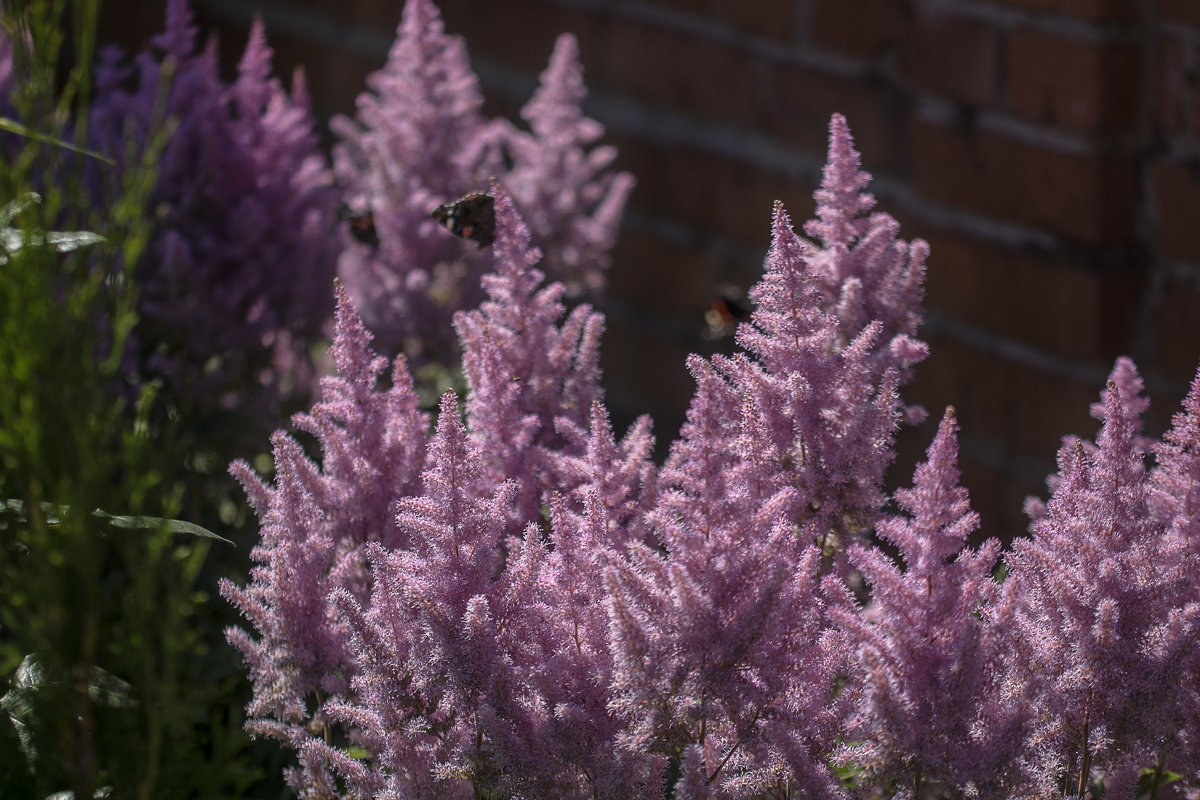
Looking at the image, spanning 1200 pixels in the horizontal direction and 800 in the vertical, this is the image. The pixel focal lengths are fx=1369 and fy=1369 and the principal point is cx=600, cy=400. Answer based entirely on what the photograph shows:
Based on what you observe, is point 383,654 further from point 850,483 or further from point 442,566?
point 850,483

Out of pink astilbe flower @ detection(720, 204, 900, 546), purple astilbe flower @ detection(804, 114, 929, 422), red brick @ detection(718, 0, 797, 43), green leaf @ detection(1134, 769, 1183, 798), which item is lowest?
green leaf @ detection(1134, 769, 1183, 798)

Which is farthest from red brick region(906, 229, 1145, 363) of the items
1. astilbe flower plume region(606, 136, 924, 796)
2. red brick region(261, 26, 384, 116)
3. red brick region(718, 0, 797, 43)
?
red brick region(261, 26, 384, 116)

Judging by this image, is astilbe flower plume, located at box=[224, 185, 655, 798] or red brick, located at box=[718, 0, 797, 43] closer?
astilbe flower plume, located at box=[224, 185, 655, 798]

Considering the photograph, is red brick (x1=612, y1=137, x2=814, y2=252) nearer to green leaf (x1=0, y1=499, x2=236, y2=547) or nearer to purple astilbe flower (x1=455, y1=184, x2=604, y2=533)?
purple astilbe flower (x1=455, y1=184, x2=604, y2=533)

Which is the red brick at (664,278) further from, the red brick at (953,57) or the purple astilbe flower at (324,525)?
the purple astilbe flower at (324,525)

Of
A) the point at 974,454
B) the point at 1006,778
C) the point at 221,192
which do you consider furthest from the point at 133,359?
the point at 974,454

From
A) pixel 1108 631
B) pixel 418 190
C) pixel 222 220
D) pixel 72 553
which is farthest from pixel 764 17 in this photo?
pixel 72 553
